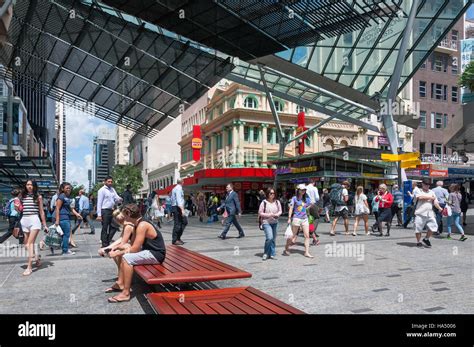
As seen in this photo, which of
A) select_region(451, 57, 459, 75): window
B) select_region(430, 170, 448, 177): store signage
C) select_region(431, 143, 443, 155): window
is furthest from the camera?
select_region(451, 57, 459, 75): window

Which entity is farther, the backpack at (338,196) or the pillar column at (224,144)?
the pillar column at (224,144)

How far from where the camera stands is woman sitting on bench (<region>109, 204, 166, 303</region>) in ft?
18.7

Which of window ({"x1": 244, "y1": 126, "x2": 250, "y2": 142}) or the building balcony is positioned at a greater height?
the building balcony

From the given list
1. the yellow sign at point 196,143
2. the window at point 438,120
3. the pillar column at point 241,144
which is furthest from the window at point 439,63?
the yellow sign at point 196,143

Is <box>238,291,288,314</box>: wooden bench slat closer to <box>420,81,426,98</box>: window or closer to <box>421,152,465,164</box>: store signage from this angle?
<box>421,152,465,164</box>: store signage

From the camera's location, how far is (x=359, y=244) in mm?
11398

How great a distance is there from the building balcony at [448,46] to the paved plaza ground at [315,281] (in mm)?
54819

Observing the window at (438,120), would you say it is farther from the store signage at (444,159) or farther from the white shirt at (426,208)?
the white shirt at (426,208)

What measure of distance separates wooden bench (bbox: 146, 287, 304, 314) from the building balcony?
204 ft

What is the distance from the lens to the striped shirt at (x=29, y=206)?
7.87 m

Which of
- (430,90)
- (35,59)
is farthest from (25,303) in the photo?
(430,90)

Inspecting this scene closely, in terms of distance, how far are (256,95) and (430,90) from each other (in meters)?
25.5

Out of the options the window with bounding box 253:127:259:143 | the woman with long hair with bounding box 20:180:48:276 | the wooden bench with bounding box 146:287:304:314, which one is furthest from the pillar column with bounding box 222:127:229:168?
the wooden bench with bounding box 146:287:304:314

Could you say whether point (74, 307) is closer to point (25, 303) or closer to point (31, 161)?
point (25, 303)
